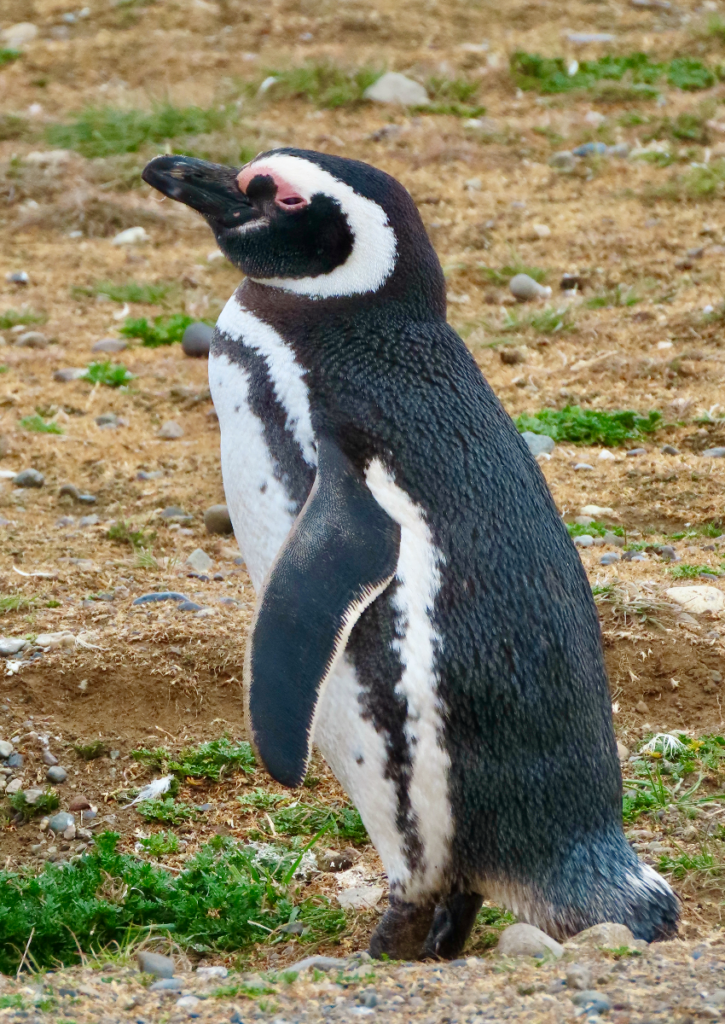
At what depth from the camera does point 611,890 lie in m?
2.44

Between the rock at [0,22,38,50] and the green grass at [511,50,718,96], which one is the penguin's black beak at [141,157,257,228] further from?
the rock at [0,22,38,50]

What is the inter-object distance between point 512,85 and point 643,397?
456 cm

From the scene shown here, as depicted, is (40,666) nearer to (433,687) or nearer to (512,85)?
(433,687)

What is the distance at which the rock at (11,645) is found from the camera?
11.7ft

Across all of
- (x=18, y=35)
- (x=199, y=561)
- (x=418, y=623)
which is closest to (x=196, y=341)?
(x=199, y=561)

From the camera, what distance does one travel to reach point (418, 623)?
2.47m

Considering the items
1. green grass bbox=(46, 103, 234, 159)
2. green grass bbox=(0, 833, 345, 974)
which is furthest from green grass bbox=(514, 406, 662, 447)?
green grass bbox=(46, 103, 234, 159)

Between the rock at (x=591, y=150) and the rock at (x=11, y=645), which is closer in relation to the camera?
the rock at (x=11, y=645)

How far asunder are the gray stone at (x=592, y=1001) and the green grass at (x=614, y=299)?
190 inches

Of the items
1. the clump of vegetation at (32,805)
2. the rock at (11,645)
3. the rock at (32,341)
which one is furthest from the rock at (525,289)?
the clump of vegetation at (32,805)

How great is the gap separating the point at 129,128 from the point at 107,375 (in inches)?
119

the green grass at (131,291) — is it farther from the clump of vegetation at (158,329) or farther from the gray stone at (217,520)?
the gray stone at (217,520)

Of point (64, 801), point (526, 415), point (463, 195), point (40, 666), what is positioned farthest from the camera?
point (463, 195)

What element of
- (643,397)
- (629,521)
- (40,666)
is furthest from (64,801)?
(643,397)
